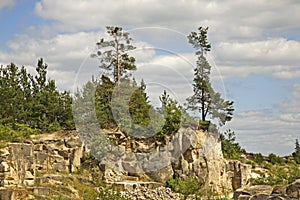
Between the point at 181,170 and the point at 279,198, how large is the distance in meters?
15.0

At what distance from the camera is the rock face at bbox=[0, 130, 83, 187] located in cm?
2635

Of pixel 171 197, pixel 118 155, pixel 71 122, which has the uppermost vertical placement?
pixel 71 122

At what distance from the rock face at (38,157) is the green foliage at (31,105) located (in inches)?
82.0

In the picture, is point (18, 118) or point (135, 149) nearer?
point (135, 149)

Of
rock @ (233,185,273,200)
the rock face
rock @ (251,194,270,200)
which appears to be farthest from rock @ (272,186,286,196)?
the rock face

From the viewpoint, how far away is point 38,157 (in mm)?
31328

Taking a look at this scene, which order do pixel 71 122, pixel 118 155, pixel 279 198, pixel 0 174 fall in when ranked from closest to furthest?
pixel 279 198, pixel 0 174, pixel 118 155, pixel 71 122

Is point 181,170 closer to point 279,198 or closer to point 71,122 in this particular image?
point 71,122

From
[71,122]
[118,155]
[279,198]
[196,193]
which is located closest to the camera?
[279,198]

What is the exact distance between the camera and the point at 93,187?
30.8 m

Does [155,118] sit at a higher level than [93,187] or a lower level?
higher

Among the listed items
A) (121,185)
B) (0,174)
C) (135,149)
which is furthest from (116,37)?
(0,174)

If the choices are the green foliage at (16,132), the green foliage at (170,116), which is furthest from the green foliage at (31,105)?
the green foliage at (170,116)

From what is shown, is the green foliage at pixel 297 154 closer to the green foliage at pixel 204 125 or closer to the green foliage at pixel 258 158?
the green foliage at pixel 258 158
